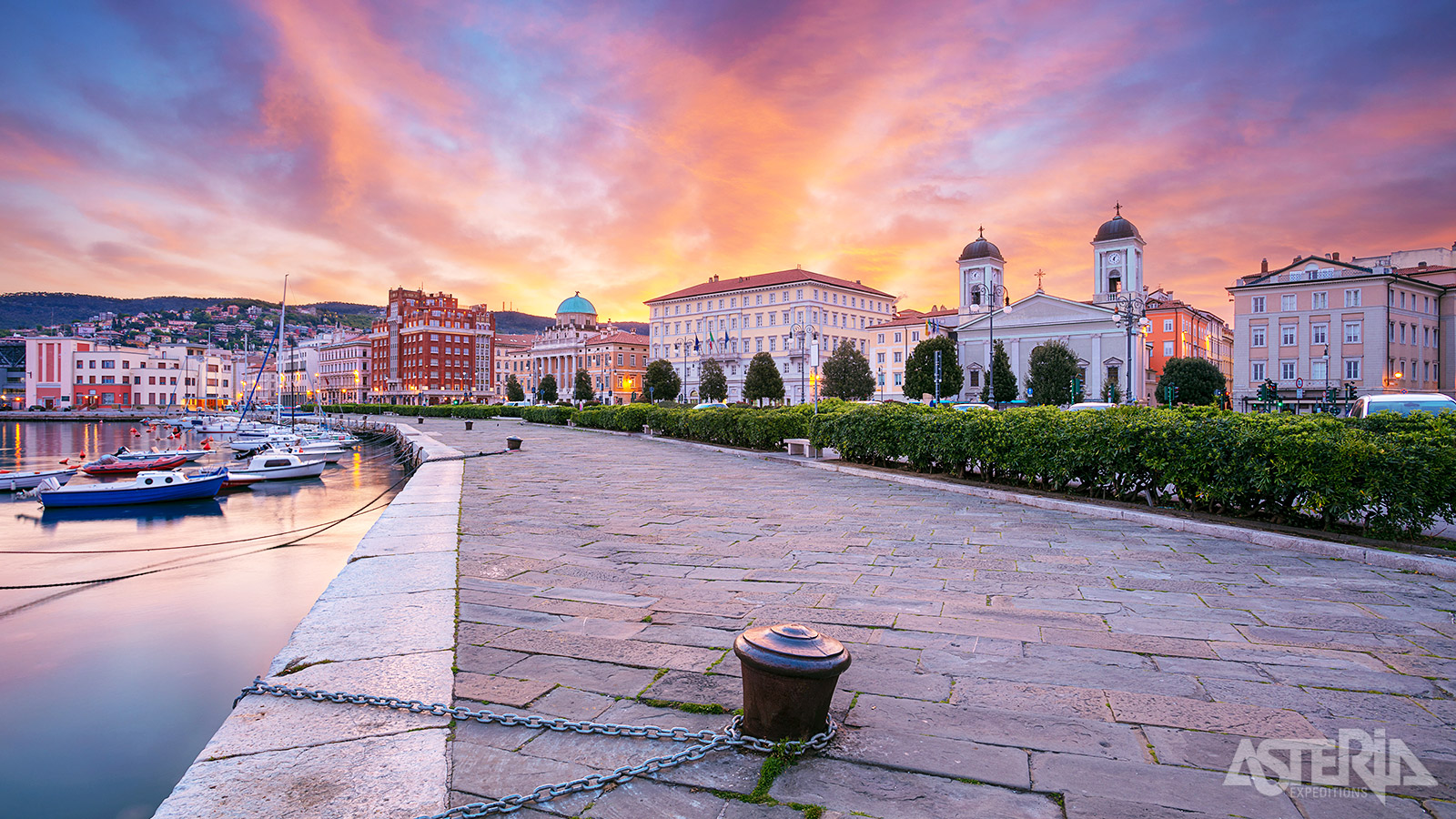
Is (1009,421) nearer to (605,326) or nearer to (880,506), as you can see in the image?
(880,506)

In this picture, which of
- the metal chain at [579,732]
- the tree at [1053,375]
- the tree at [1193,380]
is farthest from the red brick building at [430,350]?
the metal chain at [579,732]

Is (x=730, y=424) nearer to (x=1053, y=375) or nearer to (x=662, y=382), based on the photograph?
(x=662, y=382)

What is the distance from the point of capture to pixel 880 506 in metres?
9.85

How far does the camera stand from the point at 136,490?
19.0 m

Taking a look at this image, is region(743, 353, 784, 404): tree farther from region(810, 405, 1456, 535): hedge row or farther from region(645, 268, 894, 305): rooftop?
region(810, 405, 1456, 535): hedge row

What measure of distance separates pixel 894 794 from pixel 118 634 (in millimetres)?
8509

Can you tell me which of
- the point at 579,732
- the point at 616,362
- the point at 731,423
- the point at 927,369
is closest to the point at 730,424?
the point at 731,423

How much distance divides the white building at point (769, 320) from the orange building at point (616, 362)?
11.4 meters

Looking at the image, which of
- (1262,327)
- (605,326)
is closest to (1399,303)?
(1262,327)

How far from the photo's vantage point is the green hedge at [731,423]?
2116 cm

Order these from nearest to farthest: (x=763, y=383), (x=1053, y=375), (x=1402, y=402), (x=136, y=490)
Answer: (x=1402, y=402) < (x=136, y=490) < (x=1053, y=375) < (x=763, y=383)

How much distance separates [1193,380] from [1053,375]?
9553 mm

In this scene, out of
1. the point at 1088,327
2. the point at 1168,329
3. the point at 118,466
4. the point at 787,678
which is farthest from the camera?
the point at 1168,329

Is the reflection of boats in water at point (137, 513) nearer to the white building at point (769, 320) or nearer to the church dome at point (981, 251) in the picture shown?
the white building at point (769, 320)
